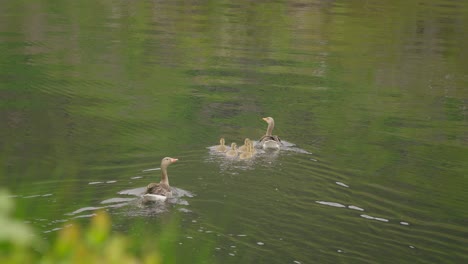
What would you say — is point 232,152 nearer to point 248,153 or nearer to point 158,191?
point 248,153

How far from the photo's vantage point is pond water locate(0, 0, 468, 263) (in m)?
13.8

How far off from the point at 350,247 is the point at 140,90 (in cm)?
1322

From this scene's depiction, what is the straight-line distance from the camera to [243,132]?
21.2 m

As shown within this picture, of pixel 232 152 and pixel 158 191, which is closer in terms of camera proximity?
pixel 158 191

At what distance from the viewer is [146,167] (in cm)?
1738

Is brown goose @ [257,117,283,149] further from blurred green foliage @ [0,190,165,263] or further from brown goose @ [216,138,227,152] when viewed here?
blurred green foliage @ [0,190,165,263]

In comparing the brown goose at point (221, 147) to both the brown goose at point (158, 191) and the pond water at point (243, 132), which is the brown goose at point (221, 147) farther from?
the brown goose at point (158, 191)

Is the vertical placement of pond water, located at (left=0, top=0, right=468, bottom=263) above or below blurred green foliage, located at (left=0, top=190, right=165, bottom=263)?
below

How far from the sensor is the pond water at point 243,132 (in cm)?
1375

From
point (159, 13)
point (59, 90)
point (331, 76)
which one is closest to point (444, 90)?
point (331, 76)

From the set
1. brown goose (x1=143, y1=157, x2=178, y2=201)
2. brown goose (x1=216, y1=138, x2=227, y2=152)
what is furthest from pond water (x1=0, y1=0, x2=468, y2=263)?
→ brown goose (x1=216, y1=138, x2=227, y2=152)

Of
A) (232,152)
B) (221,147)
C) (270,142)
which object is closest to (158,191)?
(232,152)

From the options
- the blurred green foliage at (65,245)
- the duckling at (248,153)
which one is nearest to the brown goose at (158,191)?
the duckling at (248,153)

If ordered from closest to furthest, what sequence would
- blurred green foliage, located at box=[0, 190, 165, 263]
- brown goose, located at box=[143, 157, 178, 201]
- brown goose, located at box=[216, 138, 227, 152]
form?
blurred green foliage, located at box=[0, 190, 165, 263]
brown goose, located at box=[143, 157, 178, 201]
brown goose, located at box=[216, 138, 227, 152]
